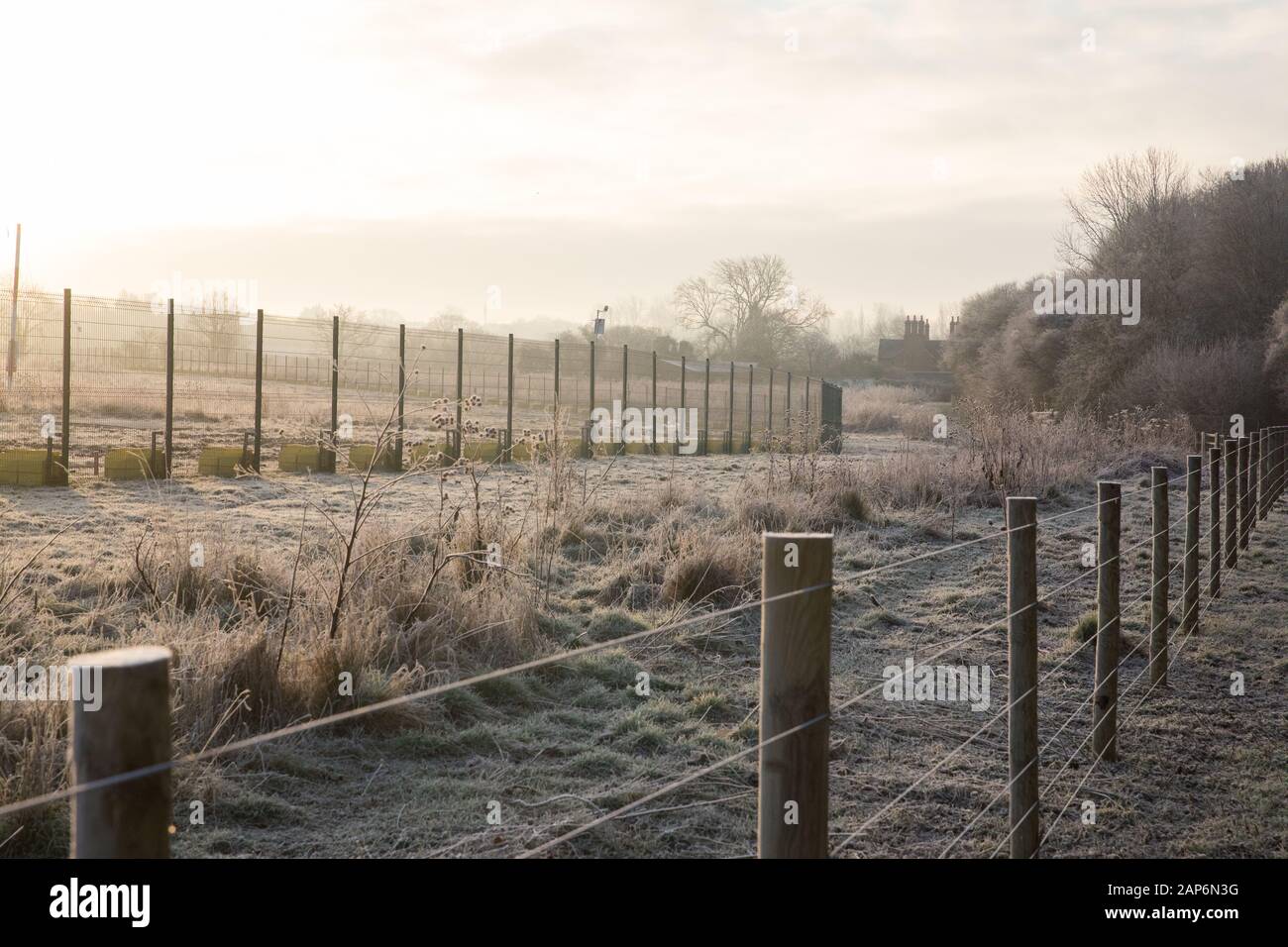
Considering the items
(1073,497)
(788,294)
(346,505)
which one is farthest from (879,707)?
(788,294)

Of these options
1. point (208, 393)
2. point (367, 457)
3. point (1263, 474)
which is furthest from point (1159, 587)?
point (208, 393)

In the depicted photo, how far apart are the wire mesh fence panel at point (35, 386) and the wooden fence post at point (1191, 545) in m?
10.8

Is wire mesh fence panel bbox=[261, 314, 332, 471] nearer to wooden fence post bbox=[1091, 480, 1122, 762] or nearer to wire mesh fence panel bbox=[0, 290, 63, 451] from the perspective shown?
wire mesh fence panel bbox=[0, 290, 63, 451]

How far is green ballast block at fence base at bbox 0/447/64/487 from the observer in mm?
11828

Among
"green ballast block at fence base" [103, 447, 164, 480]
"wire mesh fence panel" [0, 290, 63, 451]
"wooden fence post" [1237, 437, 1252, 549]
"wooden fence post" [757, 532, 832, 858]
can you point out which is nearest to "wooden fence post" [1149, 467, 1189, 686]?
"wooden fence post" [757, 532, 832, 858]

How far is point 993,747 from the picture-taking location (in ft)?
16.6

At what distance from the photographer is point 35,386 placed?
20109mm

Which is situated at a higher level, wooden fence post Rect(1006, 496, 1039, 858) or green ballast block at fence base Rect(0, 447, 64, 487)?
green ballast block at fence base Rect(0, 447, 64, 487)

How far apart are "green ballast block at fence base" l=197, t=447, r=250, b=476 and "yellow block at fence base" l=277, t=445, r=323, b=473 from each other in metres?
0.76

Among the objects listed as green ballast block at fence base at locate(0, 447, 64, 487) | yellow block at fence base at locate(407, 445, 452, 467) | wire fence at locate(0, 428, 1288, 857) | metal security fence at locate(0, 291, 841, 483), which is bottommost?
wire fence at locate(0, 428, 1288, 857)

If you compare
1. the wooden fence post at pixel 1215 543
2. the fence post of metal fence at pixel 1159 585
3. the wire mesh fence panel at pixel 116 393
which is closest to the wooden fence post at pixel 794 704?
the fence post of metal fence at pixel 1159 585
